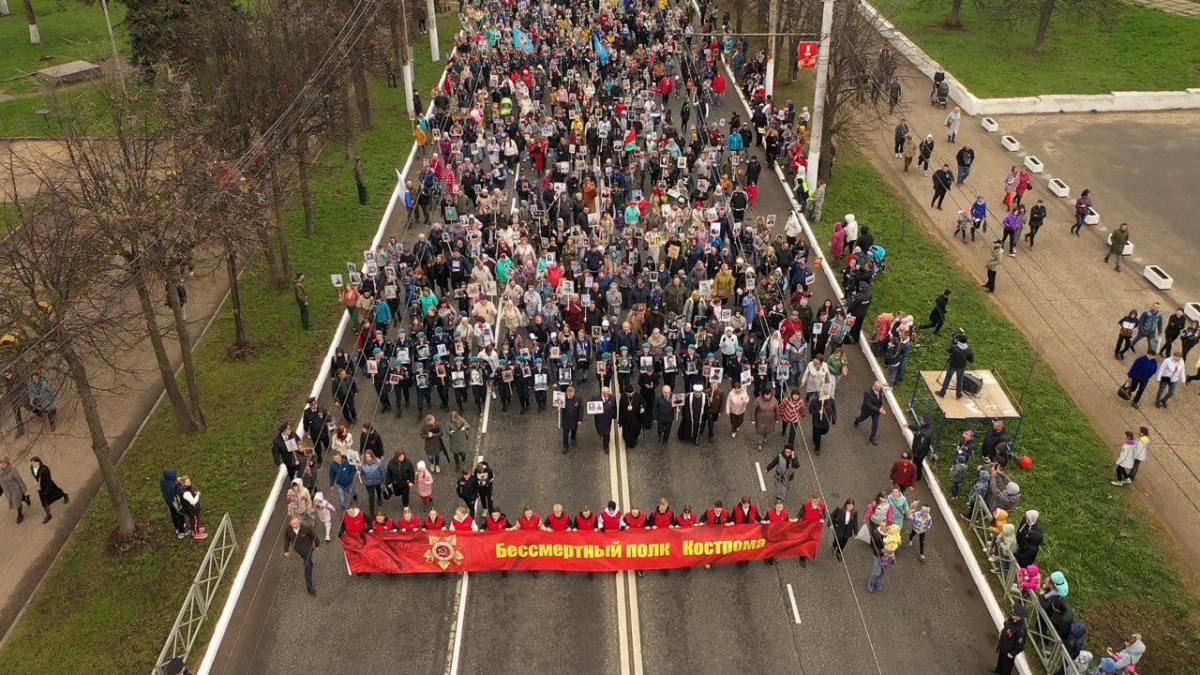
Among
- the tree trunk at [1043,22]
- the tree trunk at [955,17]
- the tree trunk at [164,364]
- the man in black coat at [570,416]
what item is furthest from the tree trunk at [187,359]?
the tree trunk at [955,17]

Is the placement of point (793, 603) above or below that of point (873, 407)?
below

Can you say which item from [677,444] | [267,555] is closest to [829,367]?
[677,444]

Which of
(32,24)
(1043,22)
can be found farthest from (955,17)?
(32,24)

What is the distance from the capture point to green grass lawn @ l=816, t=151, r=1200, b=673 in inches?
635

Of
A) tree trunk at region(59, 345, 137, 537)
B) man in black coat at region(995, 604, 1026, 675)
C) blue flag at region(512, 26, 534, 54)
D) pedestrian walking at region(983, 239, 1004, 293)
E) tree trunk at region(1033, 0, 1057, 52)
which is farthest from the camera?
tree trunk at region(1033, 0, 1057, 52)

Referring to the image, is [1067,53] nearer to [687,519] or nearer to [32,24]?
[687,519]

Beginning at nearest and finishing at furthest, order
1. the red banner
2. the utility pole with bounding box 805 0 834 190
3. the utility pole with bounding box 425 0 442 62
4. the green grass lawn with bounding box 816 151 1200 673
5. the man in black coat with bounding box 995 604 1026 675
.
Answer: the man in black coat with bounding box 995 604 1026 675 → the green grass lawn with bounding box 816 151 1200 673 → the red banner → the utility pole with bounding box 805 0 834 190 → the utility pole with bounding box 425 0 442 62

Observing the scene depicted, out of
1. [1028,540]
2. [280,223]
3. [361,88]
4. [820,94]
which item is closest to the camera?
[1028,540]

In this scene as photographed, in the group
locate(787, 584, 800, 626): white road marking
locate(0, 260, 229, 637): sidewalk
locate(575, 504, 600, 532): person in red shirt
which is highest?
locate(575, 504, 600, 532): person in red shirt

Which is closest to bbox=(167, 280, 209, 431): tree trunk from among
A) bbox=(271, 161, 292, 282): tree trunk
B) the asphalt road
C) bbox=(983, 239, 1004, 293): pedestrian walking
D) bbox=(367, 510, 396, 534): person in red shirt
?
the asphalt road

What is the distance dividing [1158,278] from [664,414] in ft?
53.4

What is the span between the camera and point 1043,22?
1807 inches

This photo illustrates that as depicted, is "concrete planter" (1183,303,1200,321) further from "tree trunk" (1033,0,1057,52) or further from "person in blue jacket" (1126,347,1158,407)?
"tree trunk" (1033,0,1057,52)

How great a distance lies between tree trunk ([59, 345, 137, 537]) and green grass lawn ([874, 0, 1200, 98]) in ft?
123
